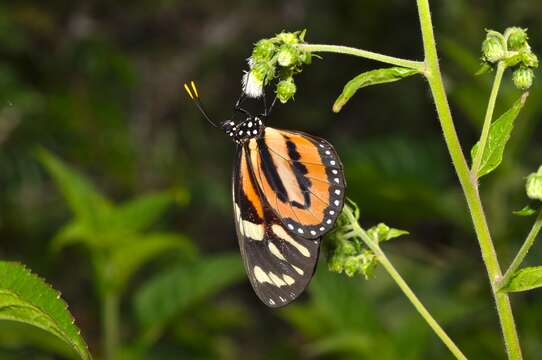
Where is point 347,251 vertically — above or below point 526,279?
above

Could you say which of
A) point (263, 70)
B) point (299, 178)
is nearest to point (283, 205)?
point (299, 178)

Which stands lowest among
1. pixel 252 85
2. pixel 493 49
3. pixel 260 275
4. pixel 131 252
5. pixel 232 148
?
pixel 260 275

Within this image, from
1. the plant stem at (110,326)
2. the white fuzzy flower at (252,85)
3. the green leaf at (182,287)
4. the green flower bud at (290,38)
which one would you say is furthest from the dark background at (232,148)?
the green flower bud at (290,38)

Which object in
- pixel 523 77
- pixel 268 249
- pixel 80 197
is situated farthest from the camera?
pixel 80 197

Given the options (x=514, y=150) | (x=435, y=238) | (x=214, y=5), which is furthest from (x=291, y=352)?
(x=214, y=5)

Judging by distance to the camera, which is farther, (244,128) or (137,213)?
(137,213)

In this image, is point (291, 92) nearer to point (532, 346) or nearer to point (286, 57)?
point (286, 57)

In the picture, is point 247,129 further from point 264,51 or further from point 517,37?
point 517,37
